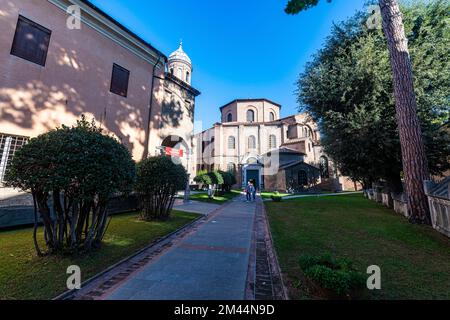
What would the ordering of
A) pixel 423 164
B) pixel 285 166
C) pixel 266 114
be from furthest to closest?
1. pixel 266 114
2. pixel 285 166
3. pixel 423 164

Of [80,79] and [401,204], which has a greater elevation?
[80,79]

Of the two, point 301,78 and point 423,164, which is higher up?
point 301,78

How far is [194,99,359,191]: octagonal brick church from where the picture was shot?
30.5 meters

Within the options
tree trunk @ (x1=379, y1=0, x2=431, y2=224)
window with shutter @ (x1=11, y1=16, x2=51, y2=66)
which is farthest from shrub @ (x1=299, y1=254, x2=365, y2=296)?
window with shutter @ (x1=11, y1=16, x2=51, y2=66)

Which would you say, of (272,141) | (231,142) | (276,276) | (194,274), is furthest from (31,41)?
(272,141)

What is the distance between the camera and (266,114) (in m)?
42.3

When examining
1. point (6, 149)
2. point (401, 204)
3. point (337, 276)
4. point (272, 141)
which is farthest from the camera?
point (272, 141)

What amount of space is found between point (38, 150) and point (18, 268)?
2.05 meters

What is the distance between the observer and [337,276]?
247 cm

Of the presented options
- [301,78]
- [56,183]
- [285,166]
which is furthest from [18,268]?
[285,166]

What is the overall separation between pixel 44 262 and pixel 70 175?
69.8 inches

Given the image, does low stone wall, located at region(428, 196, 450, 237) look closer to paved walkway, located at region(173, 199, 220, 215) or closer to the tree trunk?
the tree trunk

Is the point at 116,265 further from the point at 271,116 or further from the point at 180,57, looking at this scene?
the point at 271,116
